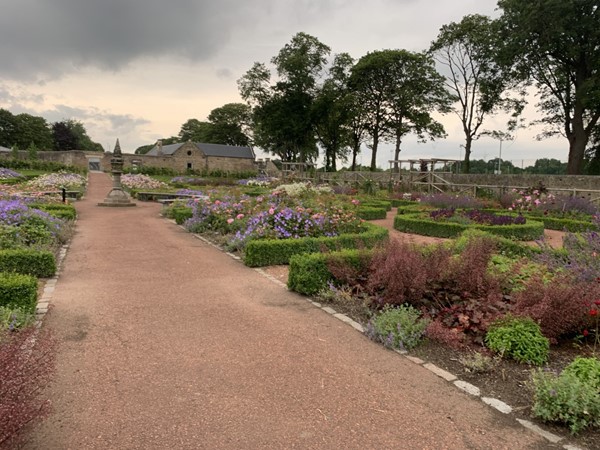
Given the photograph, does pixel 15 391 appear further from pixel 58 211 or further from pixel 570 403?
pixel 58 211

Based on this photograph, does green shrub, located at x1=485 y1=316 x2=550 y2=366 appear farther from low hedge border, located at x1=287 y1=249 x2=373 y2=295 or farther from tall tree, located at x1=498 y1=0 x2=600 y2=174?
tall tree, located at x1=498 y1=0 x2=600 y2=174

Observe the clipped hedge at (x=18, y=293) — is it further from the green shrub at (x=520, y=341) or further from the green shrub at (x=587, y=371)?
the green shrub at (x=587, y=371)

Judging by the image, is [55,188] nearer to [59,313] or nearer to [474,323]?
[59,313]

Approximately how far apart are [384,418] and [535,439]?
3.05ft

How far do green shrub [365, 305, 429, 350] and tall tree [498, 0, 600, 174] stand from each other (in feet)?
76.9

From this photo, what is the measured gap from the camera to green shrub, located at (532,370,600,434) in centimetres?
258

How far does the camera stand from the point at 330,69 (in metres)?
41.8

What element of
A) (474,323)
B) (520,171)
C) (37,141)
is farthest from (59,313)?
(37,141)

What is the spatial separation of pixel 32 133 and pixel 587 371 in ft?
257

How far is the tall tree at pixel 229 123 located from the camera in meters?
65.1

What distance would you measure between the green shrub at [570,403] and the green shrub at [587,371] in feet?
0.19

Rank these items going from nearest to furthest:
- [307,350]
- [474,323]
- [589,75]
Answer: [307,350] → [474,323] → [589,75]

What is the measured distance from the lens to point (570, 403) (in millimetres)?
2574

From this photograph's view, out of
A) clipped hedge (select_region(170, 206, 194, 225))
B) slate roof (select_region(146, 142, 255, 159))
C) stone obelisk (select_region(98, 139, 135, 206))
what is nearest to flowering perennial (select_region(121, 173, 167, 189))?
stone obelisk (select_region(98, 139, 135, 206))
